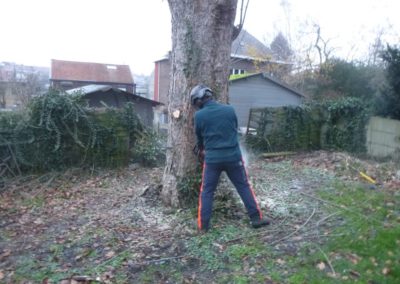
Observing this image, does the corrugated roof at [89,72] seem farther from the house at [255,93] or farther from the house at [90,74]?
the house at [255,93]

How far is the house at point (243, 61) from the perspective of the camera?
25016mm

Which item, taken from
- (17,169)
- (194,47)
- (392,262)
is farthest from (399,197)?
(17,169)

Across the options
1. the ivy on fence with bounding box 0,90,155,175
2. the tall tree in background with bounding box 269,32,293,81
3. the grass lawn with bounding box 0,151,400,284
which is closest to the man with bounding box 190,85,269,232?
the grass lawn with bounding box 0,151,400,284

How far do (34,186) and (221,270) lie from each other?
5236 mm

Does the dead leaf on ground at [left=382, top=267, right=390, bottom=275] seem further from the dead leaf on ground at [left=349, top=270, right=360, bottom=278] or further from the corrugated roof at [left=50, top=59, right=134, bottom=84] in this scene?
the corrugated roof at [left=50, top=59, right=134, bottom=84]

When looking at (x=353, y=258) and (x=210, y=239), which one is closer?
(x=353, y=258)

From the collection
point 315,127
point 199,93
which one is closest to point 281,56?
point 315,127

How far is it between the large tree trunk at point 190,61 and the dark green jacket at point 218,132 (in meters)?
0.64

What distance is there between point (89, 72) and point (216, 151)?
108ft

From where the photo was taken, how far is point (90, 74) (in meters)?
35.1

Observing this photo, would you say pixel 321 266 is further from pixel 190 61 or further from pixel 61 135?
pixel 61 135

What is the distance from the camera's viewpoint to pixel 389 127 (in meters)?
11.0

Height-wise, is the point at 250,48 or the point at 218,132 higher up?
the point at 250,48

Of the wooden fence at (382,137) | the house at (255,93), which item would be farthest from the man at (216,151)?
the house at (255,93)
